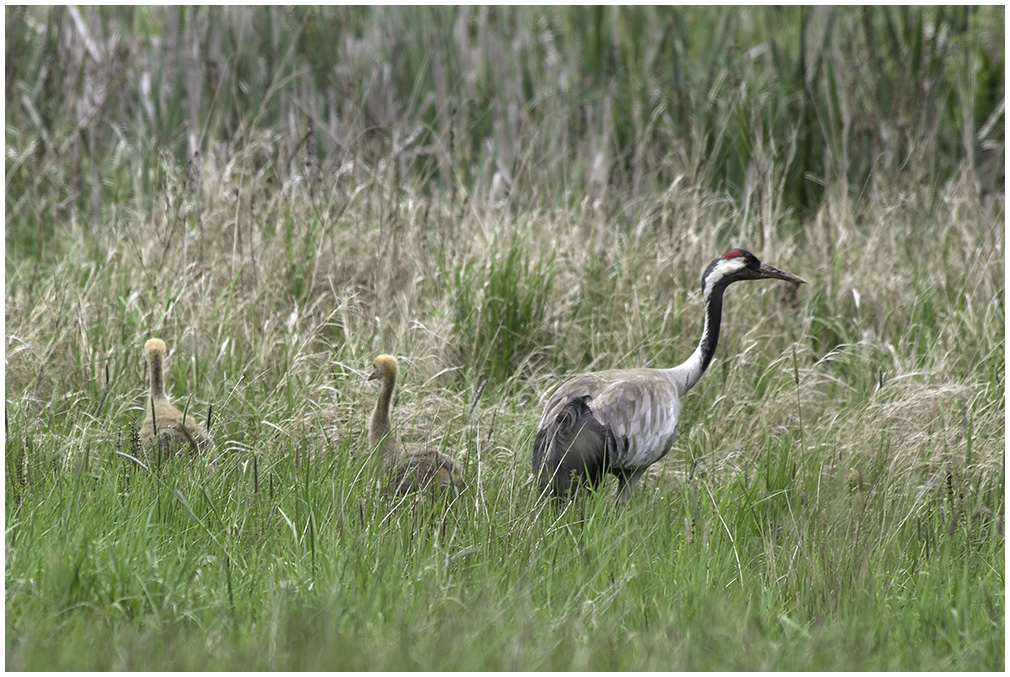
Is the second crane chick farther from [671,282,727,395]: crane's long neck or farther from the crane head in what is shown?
the crane head

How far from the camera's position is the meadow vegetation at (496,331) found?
324 centimetres

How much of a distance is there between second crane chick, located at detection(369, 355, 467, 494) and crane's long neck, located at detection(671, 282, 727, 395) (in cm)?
115

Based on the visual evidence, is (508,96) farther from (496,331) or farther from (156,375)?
(156,375)

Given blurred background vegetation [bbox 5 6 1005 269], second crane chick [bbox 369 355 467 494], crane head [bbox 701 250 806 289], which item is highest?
blurred background vegetation [bbox 5 6 1005 269]

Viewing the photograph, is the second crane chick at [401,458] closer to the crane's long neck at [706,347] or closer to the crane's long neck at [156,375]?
the crane's long neck at [156,375]

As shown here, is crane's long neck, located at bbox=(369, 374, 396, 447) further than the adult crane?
Yes

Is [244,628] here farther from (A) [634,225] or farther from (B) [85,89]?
(B) [85,89]

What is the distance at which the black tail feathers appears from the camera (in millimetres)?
4410

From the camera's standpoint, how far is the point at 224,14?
818cm

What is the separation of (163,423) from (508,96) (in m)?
4.04

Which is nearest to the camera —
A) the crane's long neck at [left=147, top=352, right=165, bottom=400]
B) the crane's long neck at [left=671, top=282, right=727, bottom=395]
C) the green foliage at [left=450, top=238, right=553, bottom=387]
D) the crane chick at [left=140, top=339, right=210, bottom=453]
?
the crane chick at [left=140, top=339, right=210, bottom=453]

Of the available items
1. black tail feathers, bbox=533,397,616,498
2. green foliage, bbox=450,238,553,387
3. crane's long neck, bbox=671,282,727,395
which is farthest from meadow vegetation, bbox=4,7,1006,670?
crane's long neck, bbox=671,282,727,395

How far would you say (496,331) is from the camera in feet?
19.1

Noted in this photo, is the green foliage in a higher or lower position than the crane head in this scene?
lower
